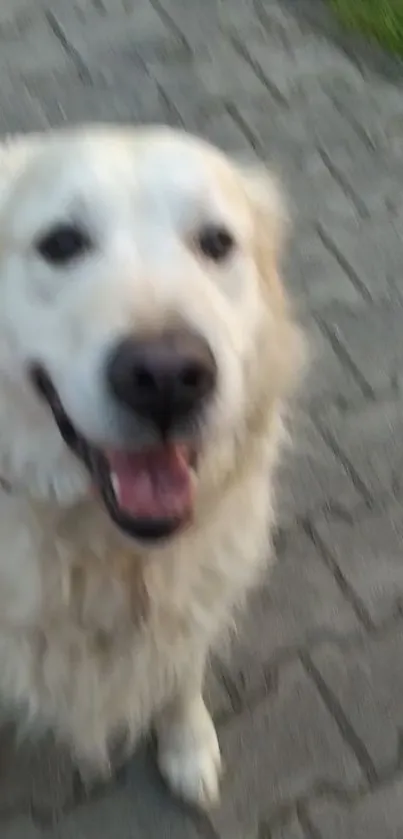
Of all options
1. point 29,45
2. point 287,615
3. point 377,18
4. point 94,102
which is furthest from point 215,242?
point 377,18

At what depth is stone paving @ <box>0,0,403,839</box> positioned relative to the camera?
1511 millimetres

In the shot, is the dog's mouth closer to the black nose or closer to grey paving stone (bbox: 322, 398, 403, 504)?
the black nose

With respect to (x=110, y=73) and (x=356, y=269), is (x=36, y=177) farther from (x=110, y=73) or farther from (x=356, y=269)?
(x=110, y=73)

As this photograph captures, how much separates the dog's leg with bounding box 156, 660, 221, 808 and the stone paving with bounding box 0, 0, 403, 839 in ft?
0.11

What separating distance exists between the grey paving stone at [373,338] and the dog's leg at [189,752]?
2.59 ft

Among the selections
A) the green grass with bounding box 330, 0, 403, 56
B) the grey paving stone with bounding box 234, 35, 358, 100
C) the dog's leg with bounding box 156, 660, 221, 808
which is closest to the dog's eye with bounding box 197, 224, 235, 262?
the dog's leg with bounding box 156, 660, 221, 808

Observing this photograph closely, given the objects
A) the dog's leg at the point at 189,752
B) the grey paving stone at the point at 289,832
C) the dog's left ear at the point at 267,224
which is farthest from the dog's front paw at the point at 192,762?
the dog's left ear at the point at 267,224

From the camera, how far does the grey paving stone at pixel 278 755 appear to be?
59.3 inches

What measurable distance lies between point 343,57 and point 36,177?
1.68 m

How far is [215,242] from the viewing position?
1169 mm

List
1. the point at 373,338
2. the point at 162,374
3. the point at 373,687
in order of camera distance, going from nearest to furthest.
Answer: the point at 162,374 → the point at 373,687 → the point at 373,338

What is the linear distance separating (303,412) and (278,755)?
0.67 metres

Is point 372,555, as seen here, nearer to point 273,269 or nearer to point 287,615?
point 287,615

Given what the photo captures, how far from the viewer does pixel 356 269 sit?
84.2 inches
